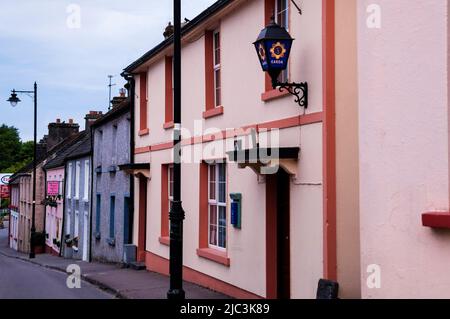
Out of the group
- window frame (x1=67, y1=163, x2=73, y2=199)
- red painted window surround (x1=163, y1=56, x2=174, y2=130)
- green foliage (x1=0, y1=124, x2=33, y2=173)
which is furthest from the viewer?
green foliage (x1=0, y1=124, x2=33, y2=173)

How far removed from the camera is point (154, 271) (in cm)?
1533

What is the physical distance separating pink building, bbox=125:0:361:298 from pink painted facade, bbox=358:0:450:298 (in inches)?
69.1

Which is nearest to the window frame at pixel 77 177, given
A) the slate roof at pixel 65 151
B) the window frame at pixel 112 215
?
the slate roof at pixel 65 151

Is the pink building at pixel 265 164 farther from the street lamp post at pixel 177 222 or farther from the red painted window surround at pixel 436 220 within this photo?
the red painted window surround at pixel 436 220

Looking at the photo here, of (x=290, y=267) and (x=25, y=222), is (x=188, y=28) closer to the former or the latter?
(x=290, y=267)

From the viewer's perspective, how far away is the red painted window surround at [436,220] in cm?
457

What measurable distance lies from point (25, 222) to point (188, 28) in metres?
34.5

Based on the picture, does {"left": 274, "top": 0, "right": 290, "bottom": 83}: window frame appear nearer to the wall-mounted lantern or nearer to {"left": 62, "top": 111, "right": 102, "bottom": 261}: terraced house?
the wall-mounted lantern

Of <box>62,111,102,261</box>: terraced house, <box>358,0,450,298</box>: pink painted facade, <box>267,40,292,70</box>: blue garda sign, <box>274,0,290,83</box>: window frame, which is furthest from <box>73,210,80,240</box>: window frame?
<box>358,0,450,298</box>: pink painted facade

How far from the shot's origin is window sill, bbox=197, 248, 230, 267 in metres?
10.7

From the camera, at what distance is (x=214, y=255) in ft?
36.8

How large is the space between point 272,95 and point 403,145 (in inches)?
160

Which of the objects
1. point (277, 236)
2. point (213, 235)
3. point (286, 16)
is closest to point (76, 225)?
point (213, 235)

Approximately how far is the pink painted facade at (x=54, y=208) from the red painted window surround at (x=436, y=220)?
27924 millimetres
